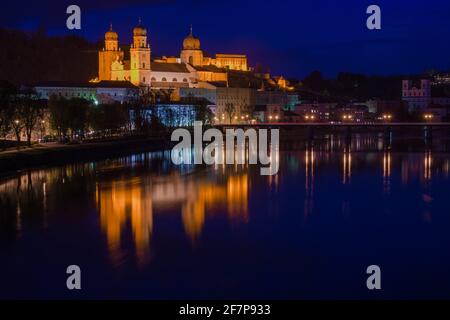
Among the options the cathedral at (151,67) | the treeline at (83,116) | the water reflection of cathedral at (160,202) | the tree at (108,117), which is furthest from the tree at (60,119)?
the cathedral at (151,67)

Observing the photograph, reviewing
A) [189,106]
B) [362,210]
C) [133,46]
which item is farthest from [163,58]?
[362,210]

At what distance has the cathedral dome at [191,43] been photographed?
57.1 meters

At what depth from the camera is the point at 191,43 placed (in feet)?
188

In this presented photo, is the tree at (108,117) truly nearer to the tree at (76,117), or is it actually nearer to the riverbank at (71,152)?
the tree at (76,117)

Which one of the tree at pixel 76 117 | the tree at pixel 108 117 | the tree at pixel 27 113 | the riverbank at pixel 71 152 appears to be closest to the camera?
the riverbank at pixel 71 152

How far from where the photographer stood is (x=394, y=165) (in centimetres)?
2406

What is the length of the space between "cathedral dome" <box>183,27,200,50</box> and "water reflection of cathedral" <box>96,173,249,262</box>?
3720 centimetres

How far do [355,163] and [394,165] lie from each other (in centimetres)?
145

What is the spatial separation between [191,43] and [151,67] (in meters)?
8.50

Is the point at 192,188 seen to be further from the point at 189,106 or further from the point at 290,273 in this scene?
the point at 189,106

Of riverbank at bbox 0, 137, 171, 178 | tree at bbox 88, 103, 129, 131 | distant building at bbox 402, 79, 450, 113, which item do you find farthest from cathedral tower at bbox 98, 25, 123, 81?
distant building at bbox 402, 79, 450, 113

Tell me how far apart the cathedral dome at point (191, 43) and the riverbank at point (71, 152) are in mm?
24563

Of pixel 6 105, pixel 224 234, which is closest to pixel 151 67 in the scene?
pixel 6 105
